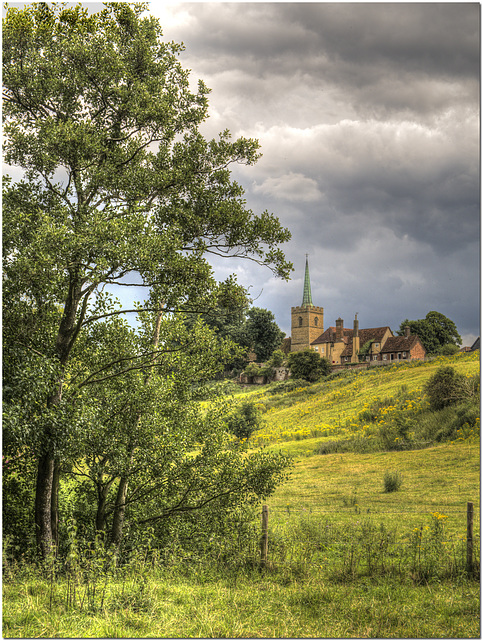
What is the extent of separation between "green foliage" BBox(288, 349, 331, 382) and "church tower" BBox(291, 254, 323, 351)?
12029 millimetres

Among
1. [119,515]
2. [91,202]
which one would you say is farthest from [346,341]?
[91,202]

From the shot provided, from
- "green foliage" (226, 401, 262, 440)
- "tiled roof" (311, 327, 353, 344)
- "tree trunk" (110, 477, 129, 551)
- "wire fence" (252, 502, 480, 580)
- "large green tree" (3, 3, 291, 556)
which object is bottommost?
"wire fence" (252, 502, 480, 580)

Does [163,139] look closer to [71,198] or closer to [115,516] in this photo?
[71,198]

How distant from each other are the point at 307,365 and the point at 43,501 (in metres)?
46.8

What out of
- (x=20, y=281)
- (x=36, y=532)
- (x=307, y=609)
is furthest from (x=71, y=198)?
(x=307, y=609)

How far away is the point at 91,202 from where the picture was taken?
8.91 meters

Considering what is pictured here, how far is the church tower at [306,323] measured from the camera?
66750 mm

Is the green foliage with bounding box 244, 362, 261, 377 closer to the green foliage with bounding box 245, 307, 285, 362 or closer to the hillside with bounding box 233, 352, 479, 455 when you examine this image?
the green foliage with bounding box 245, 307, 285, 362

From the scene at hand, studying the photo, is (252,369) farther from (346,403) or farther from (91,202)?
(91,202)

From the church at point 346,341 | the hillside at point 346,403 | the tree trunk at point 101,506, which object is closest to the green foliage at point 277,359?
the church at point 346,341

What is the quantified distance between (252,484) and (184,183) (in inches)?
222

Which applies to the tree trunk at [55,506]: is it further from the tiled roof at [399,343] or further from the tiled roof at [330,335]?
the tiled roof at [330,335]

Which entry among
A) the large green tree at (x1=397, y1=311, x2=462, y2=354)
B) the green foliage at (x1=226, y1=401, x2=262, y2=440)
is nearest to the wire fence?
the green foliage at (x1=226, y1=401, x2=262, y2=440)

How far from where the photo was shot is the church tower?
66.8 meters
